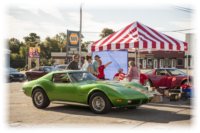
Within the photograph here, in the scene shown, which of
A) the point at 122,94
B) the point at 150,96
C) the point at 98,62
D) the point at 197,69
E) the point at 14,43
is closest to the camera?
the point at 122,94

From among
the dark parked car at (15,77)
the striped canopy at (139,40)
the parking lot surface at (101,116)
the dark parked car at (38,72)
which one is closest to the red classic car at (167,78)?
the striped canopy at (139,40)

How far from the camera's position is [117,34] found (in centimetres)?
1443

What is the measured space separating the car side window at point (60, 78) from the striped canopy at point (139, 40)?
3.50 m

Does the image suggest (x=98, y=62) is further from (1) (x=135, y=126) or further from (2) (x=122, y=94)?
(1) (x=135, y=126)

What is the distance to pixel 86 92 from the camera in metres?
9.59

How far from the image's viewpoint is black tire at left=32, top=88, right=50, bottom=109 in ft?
34.6

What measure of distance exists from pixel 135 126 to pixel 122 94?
1546mm

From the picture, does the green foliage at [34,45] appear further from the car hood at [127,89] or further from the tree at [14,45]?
the car hood at [127,89]

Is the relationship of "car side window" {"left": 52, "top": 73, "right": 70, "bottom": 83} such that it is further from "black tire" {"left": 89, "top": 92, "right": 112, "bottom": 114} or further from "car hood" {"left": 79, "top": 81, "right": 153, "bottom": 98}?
"black tire" {"left": 89, "top": 92, "right": 112, "bottom": 114}

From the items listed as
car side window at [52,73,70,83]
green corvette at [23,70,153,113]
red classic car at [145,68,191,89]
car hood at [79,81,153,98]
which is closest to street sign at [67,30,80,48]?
red classic car at [145,68,191,89]

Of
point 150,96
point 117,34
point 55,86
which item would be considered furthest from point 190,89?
point 55,86

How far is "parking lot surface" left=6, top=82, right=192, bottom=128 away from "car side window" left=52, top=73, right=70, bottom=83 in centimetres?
85

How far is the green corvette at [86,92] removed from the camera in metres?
9.20
